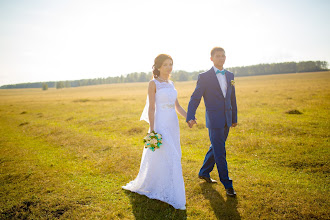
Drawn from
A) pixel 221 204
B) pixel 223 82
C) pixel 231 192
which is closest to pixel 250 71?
pixel 223 82

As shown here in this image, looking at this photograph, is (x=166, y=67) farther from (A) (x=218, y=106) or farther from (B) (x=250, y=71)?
(B) (x=250, y=71)

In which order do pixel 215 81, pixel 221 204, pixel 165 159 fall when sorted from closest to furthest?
1. pixel 221 204
2. pixel 165 159
3. pixel 215 81

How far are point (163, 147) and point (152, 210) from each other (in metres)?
1.42

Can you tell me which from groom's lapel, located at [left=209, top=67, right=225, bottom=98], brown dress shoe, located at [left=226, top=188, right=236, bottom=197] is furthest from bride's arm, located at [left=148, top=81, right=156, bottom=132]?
brown dress shoe, located at [left=226, top=188, right=236, bottom=197]

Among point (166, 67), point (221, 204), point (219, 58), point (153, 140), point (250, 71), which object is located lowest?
point (221, 204)

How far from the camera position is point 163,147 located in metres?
4.68

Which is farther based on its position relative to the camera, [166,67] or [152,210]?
[166,67]

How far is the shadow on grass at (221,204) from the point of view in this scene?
165 inches

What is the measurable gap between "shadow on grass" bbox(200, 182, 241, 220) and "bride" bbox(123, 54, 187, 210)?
0.81 meters

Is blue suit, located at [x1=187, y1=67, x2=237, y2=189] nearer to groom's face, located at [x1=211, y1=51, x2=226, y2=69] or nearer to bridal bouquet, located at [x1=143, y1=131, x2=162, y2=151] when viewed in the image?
groom's face, located at [x1=211, y1=51, x2=226, y2=69]

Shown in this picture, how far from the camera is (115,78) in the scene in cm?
16000

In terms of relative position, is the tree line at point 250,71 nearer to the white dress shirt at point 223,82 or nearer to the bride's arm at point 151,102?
the white dress shirt at point 223,82

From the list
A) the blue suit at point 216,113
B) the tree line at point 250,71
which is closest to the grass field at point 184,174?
the blue suit at point 216,113

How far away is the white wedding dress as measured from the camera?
4.51m
